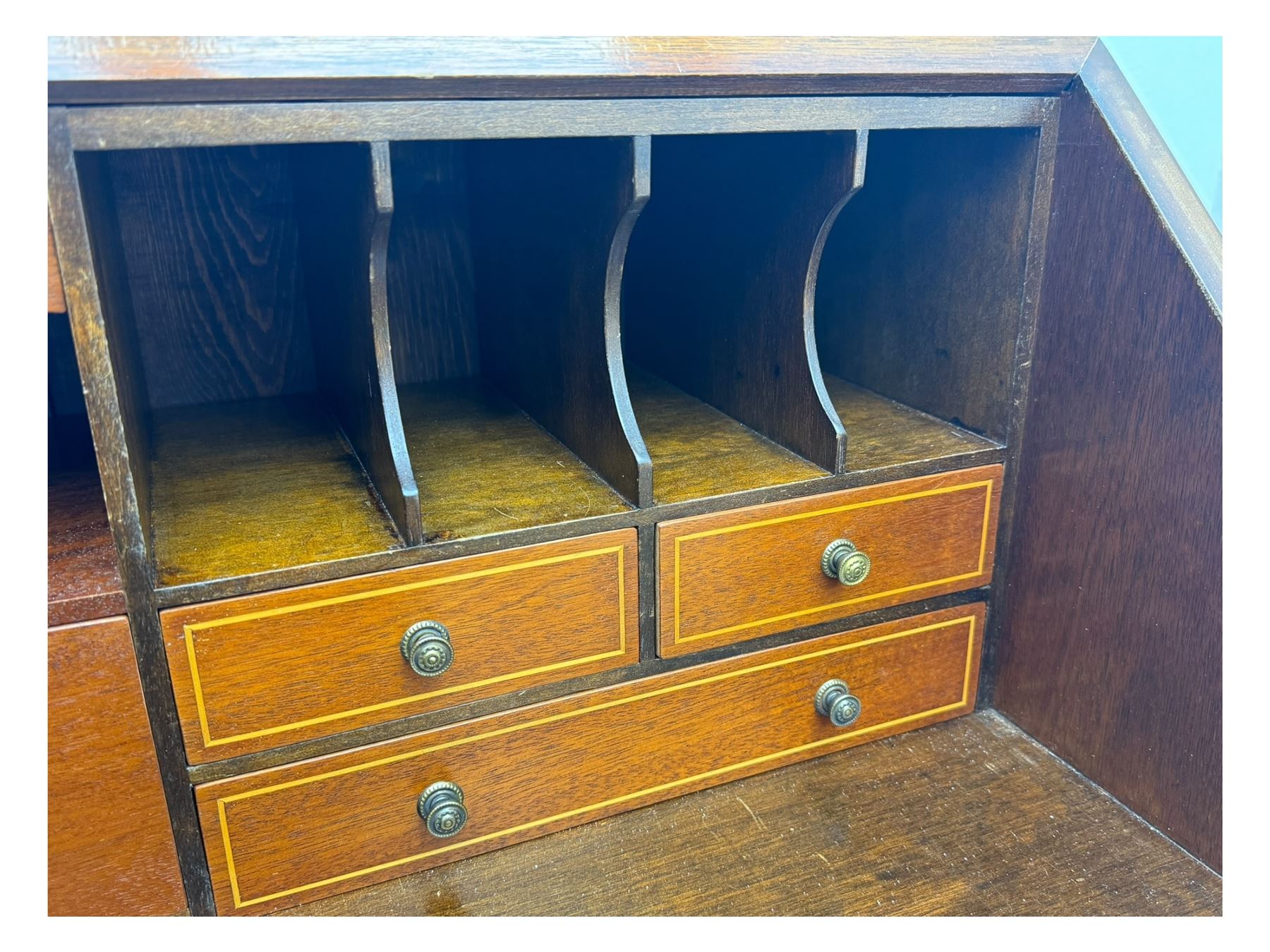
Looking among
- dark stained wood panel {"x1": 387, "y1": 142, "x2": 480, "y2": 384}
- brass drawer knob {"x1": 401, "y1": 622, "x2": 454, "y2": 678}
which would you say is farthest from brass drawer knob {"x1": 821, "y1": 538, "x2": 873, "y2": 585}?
dark stained wood panel {"x1": 387, "y1": 142, "x2": 480, "y2": 384}

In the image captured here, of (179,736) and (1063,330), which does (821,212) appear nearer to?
(1063,330)

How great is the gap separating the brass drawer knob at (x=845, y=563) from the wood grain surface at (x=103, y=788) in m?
0.65

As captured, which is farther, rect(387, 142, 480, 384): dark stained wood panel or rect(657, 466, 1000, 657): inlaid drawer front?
rect(387, 142, 480, 384): dark stained wood panel

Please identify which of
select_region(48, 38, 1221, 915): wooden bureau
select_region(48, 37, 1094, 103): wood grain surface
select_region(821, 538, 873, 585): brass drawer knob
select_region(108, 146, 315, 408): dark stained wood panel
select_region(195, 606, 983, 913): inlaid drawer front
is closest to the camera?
select_region(48, 37, 1094, 103): wood grain surface

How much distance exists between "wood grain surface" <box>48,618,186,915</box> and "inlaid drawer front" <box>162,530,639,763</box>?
0.04 metres

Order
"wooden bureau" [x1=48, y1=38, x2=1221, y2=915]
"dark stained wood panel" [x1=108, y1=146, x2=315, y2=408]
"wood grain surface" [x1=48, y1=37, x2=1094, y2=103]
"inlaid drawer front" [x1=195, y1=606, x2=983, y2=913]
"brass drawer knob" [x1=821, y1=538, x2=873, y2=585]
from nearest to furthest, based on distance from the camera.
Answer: "wood grain surface" [x1=48, y1=37, x2=1094, y2=103] < "wooden bureau" [x1=48, y1=38, x2=1221, y2=915] < "inlaid drawer front" [x1=195, y1=606, x2=983, y2=913] < "brass drawer knob" [x1=821, y1=538, x2=873, y2=585] < "dark stained wood panel" [x1=108, y1=146, x2=315, y2=408]

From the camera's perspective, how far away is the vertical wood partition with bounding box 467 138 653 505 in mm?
886

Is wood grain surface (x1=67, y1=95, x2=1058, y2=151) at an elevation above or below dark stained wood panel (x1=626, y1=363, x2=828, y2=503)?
above

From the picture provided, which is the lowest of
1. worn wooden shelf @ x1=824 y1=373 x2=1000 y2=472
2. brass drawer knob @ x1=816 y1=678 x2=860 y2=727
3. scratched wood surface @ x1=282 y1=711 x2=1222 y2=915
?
scratched wood surface @ x1=282 y1=711 x2=1222 y2=915

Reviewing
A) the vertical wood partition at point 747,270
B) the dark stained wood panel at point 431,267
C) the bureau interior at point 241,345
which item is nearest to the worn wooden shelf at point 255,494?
the bureau interior at point 241,345

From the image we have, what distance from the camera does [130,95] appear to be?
2.28 ft

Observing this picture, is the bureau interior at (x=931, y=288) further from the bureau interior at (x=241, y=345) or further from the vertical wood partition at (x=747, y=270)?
the bureau interior at (x=241, y=345)

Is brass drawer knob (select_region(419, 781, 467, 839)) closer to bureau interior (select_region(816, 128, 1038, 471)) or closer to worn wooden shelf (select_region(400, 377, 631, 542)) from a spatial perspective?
worn wooden shelf (select_region(400, 377, 631, 542))

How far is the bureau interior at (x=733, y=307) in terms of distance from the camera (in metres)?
0.98
